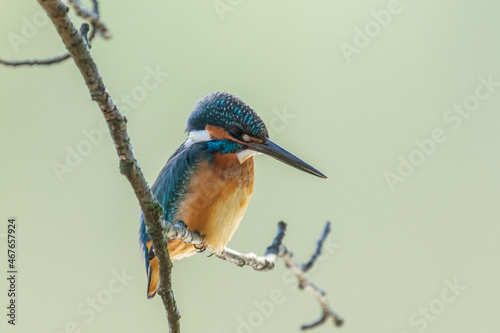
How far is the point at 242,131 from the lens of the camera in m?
2.78

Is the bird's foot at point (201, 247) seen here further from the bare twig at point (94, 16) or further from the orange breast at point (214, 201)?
the bare twig at point (94, 16)

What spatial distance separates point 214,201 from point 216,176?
0.42 ft

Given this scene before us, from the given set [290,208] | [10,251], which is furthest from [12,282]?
[290,208]

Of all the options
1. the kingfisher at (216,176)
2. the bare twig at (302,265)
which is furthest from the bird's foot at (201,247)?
the bare twig at (302,265)

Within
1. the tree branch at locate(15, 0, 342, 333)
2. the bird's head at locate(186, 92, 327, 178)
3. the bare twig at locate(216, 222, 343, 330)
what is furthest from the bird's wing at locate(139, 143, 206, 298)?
the bare twig at locate(216, 222, 343, 330)

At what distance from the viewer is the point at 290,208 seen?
5.85m

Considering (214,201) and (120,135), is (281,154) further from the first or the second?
→ (120,135)

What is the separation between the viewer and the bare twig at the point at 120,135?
1.31m

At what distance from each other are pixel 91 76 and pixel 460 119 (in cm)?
502

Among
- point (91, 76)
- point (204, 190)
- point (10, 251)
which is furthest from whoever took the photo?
point (10, 251)

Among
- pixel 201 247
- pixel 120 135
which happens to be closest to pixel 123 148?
pixel 120 135

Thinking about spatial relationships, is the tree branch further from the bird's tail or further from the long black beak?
the long black beak

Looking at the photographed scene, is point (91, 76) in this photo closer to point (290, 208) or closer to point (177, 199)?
point (177, 199)

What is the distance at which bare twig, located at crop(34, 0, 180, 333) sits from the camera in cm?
131
